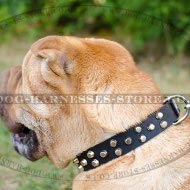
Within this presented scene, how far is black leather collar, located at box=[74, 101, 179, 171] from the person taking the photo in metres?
2.57

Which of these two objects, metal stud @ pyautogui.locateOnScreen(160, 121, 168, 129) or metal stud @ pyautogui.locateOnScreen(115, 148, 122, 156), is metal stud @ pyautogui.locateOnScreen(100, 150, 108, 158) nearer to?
metal stud @ pyautogui.locateOnScreen(115, 148, 122, 156)

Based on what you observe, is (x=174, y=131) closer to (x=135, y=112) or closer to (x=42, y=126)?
(x=135, y=112)

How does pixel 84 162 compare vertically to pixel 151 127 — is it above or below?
below

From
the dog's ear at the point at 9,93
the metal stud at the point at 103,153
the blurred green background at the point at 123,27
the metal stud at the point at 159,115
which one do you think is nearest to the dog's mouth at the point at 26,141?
the dog's ear at the point at 9,93

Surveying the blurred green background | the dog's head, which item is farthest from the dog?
the blurred green background

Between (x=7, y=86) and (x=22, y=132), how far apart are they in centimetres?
28

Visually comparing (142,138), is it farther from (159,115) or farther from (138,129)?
(159,115)

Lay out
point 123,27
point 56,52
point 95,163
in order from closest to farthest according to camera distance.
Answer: point 56,52 < point 95,163 < point 123,27

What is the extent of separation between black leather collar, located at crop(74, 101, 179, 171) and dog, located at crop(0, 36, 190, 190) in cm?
2

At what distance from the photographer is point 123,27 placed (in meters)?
7.84

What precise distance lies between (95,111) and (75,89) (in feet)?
0.50

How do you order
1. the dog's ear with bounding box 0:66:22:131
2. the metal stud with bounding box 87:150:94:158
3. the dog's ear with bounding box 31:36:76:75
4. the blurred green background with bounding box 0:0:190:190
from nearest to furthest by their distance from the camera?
the dog's ear with bounding box 31:36:76:75 → the metal stud with bounding box 87:150:94:158 → the dog's ear with bounding box 0:66:22:131 → the blurred green background with bounding box 0:0:190:190

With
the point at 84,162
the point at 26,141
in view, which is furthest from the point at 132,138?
the point at 26,141

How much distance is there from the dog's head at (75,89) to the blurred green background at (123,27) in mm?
3673
